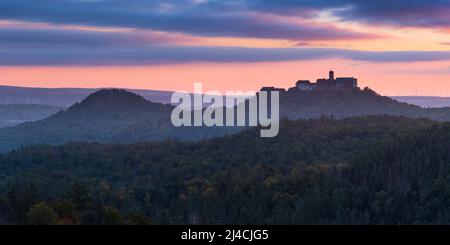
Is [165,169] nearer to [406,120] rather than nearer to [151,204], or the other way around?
[151,204]

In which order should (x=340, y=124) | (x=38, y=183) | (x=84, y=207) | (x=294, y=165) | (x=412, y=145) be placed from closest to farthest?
(x=84, y=207) < (x=38, y=183) < (x=412, y=145) < (x=294, y=165) < (x=340, y=124)

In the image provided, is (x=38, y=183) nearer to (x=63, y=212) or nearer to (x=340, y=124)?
(x=63, y=212)
